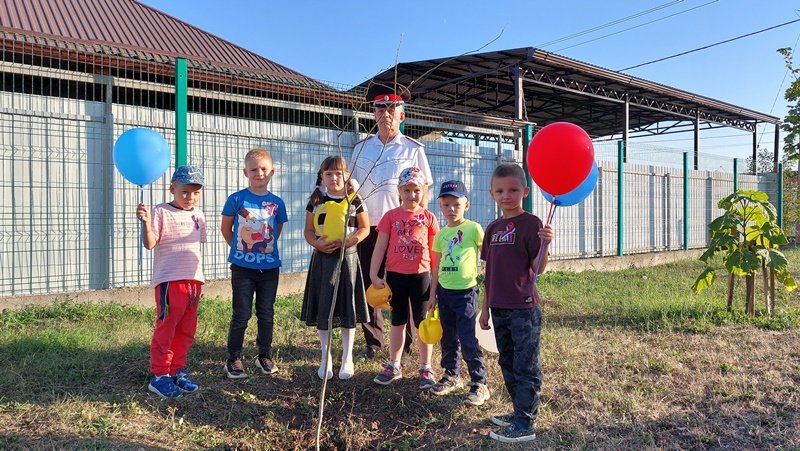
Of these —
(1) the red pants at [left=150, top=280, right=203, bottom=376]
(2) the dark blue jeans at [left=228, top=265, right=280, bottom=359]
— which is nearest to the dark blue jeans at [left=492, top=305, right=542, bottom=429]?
(2) the dark blue jeans at [left=228, top=265, right=280, bottom=359]

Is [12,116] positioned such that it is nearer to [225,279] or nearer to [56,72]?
[56,72]

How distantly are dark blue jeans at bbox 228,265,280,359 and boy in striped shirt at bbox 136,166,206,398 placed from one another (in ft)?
0.84

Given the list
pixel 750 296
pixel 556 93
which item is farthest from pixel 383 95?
pixel 556 93

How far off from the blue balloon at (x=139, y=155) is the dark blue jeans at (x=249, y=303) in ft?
3.09

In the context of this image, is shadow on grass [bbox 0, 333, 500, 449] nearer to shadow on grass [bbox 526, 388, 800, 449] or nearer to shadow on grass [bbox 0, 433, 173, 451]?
shadow on grass [bbox 0, 433, 173, 451]

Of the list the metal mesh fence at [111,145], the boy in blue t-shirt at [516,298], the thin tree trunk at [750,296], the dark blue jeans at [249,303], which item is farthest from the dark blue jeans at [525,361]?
the thin tree trunk at [750,296]

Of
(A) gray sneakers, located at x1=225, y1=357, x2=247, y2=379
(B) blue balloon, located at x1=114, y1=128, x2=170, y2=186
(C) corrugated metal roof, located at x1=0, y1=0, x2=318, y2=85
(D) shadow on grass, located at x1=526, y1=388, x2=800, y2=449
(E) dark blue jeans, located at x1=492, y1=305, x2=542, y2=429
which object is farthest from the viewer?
(C) corrugated metal roof, located at x1=0, y1=0, x2=318, y2=85

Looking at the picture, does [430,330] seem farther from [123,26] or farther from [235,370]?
[123,26]

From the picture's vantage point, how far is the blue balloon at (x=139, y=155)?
3785 mm

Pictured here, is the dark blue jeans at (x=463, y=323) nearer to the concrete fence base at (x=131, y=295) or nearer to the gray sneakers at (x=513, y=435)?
the gray sneakers at (x=513, y=435)

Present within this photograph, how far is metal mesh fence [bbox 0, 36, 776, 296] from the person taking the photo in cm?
576

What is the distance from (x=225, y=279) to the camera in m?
6.81

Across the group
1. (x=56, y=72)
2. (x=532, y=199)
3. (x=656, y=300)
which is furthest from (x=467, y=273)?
(x=532, y=199)

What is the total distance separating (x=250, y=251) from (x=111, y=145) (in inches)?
144
